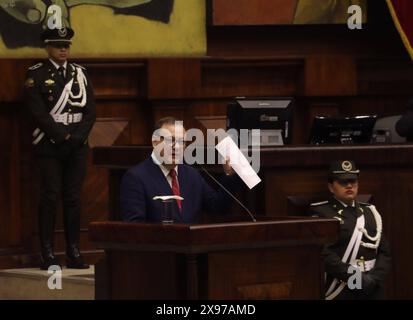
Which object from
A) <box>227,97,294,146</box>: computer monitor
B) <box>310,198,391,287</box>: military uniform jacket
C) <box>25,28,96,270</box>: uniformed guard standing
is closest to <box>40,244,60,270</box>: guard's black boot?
<box>25,28,96,270</box>: uniformed guard standing

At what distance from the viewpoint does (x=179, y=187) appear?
5914 millimetres

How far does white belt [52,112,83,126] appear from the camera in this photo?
27.2ft

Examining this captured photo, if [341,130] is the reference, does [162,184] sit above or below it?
below

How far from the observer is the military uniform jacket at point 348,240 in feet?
21.1

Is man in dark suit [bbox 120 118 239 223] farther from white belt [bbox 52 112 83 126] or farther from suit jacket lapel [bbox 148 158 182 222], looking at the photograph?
white belt [bbox 52 112 83 126]

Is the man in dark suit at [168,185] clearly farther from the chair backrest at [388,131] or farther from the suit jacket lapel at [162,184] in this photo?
the chair backrest at [388,131]

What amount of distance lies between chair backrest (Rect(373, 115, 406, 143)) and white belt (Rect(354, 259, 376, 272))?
1.48 m

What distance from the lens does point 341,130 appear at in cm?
728

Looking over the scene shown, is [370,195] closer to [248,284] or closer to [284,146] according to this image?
[284,146]

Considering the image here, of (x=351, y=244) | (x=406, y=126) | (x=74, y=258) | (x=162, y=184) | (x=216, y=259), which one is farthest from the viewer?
(x=74, y=258)

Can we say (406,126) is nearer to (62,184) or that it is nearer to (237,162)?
(237,162)

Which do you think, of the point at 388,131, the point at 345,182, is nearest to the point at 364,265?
the point at 345,182

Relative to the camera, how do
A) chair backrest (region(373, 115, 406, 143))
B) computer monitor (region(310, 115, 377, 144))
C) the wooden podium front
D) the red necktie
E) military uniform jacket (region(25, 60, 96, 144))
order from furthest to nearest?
military uniform jacket (region(25, 60, 96, 144)) → chair backrest (region(373, 115, 406, 143)) → computer monitor (region(310, 115, 377, 144)) → the red necktie → the wooden podium front

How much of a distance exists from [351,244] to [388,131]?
1.58 meters
